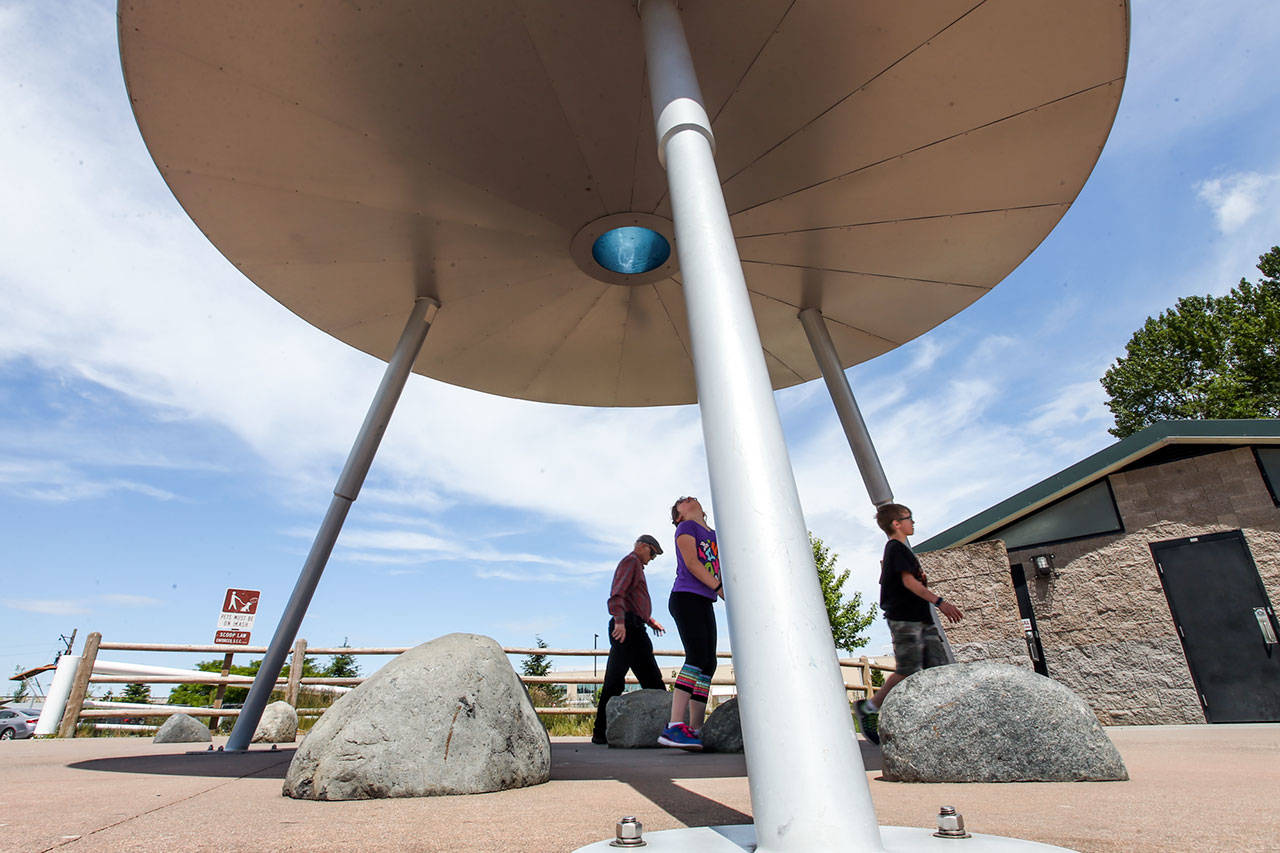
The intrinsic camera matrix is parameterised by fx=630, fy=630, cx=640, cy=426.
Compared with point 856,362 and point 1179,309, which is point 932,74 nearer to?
point 856,362

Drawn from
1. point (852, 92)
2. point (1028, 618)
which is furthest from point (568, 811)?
point (1028, 618)

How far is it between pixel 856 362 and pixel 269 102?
6868 millimetres

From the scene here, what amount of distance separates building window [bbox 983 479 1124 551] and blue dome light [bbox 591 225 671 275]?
30.1ft

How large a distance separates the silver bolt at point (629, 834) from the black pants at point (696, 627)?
339 centimetres

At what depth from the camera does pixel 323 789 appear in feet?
9.03

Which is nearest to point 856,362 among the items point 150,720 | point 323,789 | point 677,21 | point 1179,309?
point 677,21

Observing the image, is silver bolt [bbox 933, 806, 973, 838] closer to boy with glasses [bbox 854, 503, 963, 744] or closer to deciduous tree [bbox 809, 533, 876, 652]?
boy with glasses [bbox 854, 503, 963, 744]

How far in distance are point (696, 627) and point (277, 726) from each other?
743cm

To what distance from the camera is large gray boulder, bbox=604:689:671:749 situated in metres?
6.44

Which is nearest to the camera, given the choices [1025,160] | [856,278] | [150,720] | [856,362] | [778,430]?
[778,430]

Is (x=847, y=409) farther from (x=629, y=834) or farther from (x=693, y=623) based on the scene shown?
(x=629, y=834)

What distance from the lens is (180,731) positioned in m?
8.66

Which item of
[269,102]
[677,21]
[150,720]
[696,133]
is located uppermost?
[269,102]

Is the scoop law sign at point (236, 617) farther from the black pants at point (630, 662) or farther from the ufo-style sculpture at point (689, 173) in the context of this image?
the black pants at point (630, 662)
